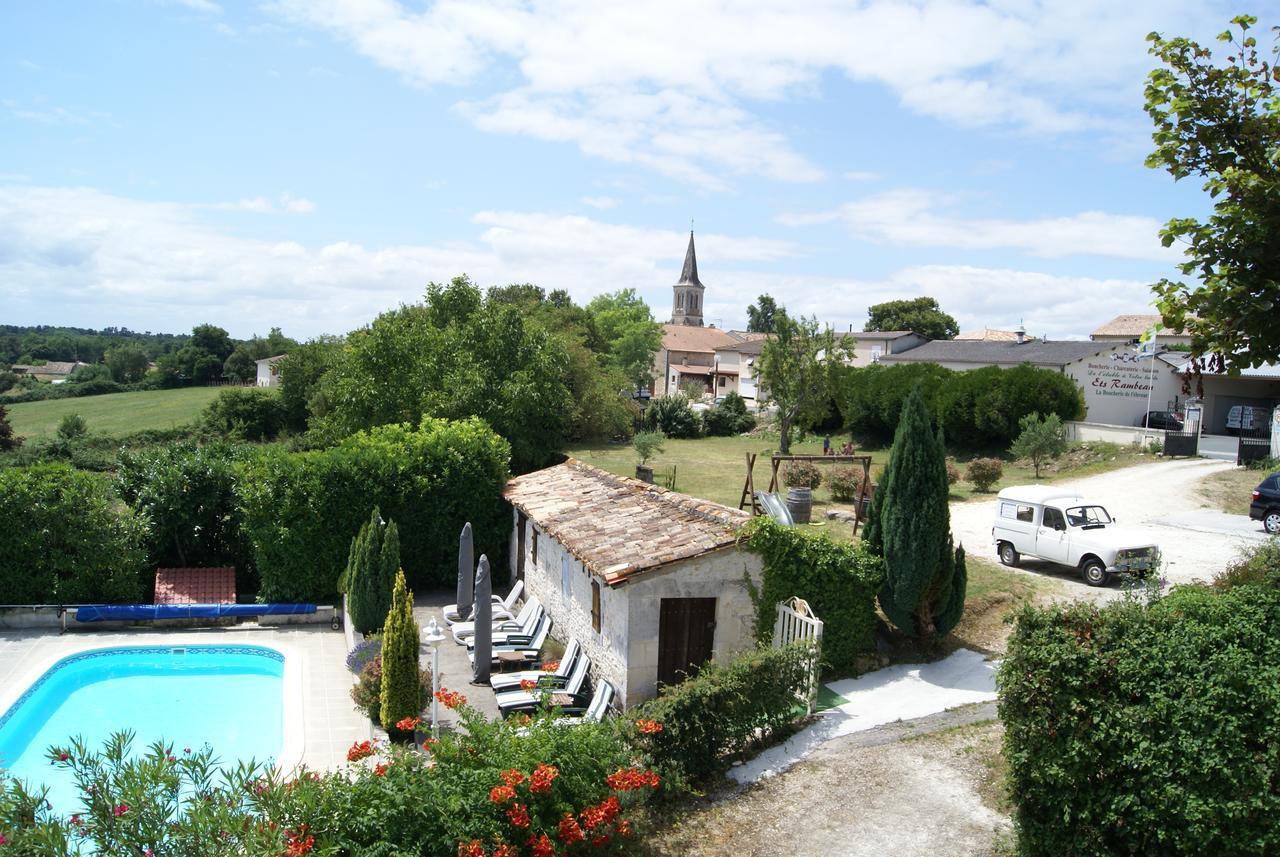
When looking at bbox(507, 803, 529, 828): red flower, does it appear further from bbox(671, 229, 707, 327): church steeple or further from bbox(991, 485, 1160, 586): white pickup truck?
bbox(671, 229, 707, 327): church steeple

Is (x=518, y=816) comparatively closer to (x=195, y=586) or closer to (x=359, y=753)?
(x=359, y=753)

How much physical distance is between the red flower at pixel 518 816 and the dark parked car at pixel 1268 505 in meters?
21.1

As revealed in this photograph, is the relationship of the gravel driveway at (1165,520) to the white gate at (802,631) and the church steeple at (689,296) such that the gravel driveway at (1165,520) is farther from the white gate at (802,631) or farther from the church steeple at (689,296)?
the church steeple at (689,296)

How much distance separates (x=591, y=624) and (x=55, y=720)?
962cm

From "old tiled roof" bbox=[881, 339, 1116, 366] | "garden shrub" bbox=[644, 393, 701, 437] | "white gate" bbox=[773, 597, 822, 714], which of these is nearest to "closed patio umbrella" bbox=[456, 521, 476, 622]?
"white gate" bbox=[773, 597, 822, 714]

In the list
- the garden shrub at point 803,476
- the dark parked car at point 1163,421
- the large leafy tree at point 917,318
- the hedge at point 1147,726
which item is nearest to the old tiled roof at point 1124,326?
the large leafy tree at point 917,318

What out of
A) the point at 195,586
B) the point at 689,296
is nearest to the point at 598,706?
the point at 195,586

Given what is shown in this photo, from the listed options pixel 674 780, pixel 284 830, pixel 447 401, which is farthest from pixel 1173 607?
pixel 447 401

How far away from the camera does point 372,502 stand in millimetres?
19359

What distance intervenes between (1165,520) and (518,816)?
70.2 ft

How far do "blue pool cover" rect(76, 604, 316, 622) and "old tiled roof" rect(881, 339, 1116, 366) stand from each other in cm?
3719

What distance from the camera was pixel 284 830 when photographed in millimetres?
6145

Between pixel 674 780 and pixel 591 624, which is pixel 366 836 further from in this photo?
pixel 591 624

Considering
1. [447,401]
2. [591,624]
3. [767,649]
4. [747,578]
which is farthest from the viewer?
[447,401]
